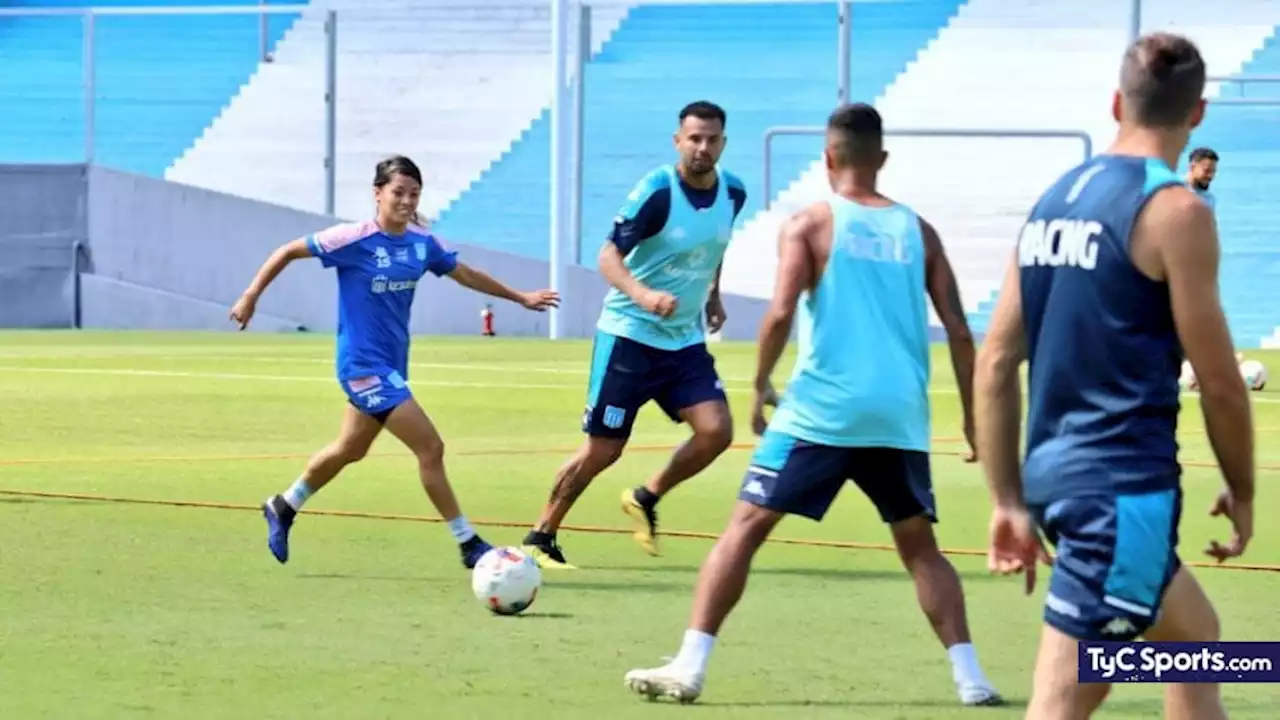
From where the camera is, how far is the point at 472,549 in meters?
10.8

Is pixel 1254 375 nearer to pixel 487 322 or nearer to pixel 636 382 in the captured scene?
pixel 636 382

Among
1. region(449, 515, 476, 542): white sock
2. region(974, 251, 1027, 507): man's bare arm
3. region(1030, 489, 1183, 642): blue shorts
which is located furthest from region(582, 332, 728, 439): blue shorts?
region(1030, 489, 1183, 642): blue shorts

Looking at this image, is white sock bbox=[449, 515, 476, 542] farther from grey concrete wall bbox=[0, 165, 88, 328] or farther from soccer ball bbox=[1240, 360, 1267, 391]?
grey concrete wall bbox=[0, 165, 88, 328]

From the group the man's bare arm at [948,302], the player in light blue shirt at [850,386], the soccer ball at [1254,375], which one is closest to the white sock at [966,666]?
the player in light blue shirt at [850,386]

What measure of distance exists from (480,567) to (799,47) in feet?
96.7

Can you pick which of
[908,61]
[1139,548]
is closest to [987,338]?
[1139,548]

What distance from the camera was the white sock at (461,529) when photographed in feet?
35.7

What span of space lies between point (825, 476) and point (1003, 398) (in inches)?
94.2

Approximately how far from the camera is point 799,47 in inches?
1513

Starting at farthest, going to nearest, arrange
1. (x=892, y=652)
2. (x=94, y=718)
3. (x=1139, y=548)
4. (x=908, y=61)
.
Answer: (x=908, y=61)
(x=892, y=652)
(x=94, y=718)
(x=1139, y=548)

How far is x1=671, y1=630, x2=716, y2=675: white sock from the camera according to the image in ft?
25.0

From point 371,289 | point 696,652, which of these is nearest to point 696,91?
point 371,289

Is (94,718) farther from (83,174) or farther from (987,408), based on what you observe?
(83,174)

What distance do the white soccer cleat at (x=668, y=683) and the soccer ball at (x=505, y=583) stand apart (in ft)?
6.24
